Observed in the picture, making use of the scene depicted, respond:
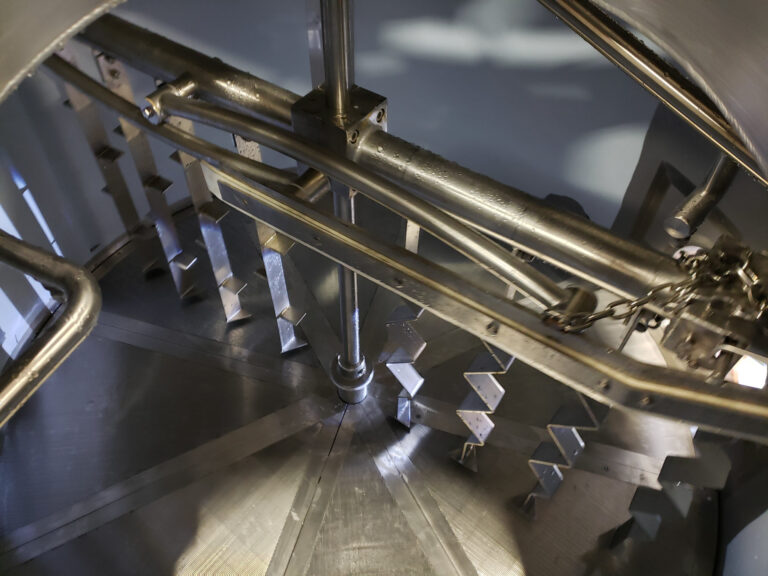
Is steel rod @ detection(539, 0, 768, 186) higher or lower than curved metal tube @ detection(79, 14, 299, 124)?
higher

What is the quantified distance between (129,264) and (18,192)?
0.36 metres

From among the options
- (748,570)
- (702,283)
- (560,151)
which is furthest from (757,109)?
(560,151)

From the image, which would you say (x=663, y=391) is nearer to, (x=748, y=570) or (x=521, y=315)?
(x=521, y=315)

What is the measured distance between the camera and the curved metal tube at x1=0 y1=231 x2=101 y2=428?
526 millimetres

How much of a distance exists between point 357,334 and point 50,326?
0.76 metres

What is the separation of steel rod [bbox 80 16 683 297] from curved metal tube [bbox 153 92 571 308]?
0.09ft

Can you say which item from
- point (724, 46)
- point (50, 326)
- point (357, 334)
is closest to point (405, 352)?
point (357, 334)

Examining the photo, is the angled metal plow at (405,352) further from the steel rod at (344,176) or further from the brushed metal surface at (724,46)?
the brushed metal surface at (724,46)

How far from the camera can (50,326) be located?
546 millimetres

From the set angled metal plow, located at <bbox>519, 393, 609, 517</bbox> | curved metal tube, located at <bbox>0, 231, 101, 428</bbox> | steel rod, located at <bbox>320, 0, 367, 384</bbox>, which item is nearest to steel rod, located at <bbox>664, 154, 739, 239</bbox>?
angled metal plow, located at <bbox>519, 393, 609, 517</bbox>

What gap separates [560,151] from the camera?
1.60 m

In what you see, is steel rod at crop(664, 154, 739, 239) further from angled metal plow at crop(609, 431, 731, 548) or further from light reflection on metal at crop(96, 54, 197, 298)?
light reflection on metal at crop(96, 54, 197, 298)

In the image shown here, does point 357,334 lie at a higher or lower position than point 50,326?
lower

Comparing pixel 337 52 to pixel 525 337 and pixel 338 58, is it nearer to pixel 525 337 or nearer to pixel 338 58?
pixel 338 58
